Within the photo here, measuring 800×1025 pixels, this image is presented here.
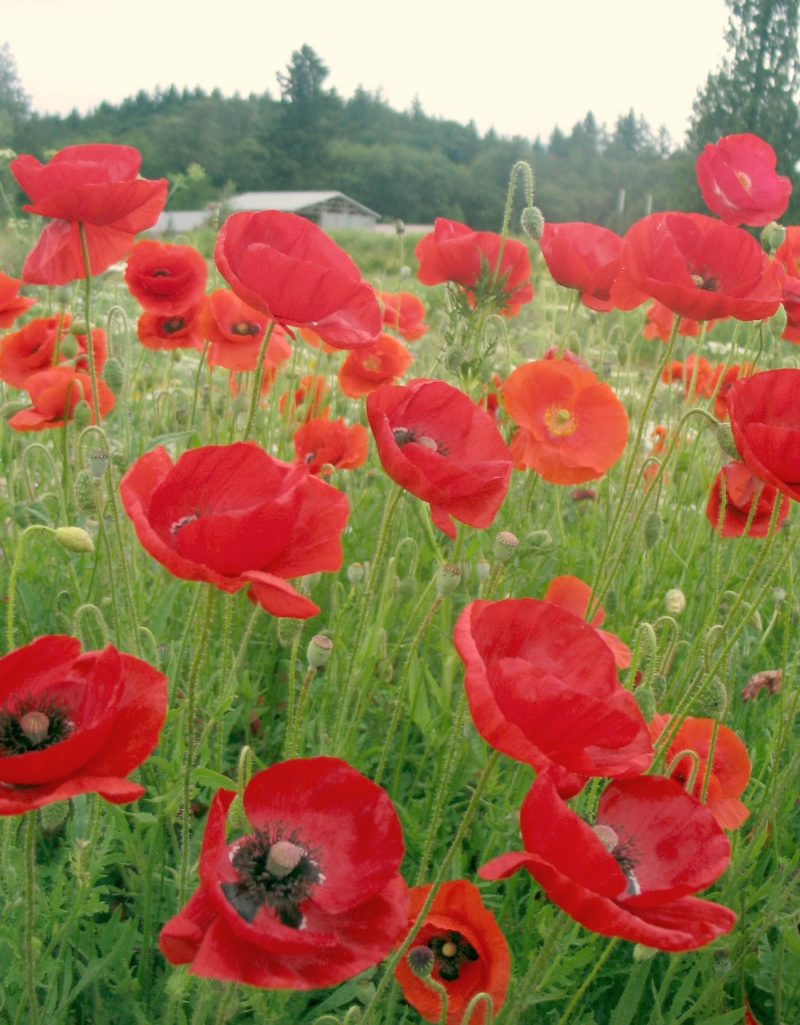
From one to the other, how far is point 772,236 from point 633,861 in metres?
1.88

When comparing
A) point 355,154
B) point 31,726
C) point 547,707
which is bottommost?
point 355,154

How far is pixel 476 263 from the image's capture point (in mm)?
2230

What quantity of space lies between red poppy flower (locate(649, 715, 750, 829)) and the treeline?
43.8m

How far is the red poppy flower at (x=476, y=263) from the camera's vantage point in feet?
7.16

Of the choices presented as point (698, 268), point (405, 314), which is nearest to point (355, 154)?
point (405, 314)

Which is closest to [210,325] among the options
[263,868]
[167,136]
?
[263,868]

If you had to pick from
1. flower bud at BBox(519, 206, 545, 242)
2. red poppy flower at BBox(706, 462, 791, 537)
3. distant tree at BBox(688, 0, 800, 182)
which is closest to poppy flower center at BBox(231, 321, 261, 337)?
flower bud at BBox(519, 206, 545, 242)

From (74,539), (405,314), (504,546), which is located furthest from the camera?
(405,314)

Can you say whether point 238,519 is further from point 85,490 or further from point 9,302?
point 9,302


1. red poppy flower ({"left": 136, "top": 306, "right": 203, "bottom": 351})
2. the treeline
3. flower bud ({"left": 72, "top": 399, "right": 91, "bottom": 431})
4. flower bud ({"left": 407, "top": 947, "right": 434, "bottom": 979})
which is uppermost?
flower bud ({"left": 72, "top": 399, "right": 91, "bottom": 431})

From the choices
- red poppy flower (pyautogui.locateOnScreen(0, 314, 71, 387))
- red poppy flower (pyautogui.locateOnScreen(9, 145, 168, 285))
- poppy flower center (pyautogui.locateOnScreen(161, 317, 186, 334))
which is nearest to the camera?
red poppy flower (pyautogui.locateOnScreen(9, 145, 168, 285))

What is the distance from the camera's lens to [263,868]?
943 mm

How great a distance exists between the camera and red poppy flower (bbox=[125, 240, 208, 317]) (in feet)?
8.11

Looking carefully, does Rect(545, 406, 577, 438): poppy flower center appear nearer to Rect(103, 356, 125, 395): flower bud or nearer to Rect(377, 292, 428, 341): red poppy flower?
Rect(103, 356, 125, 395): flower bud
